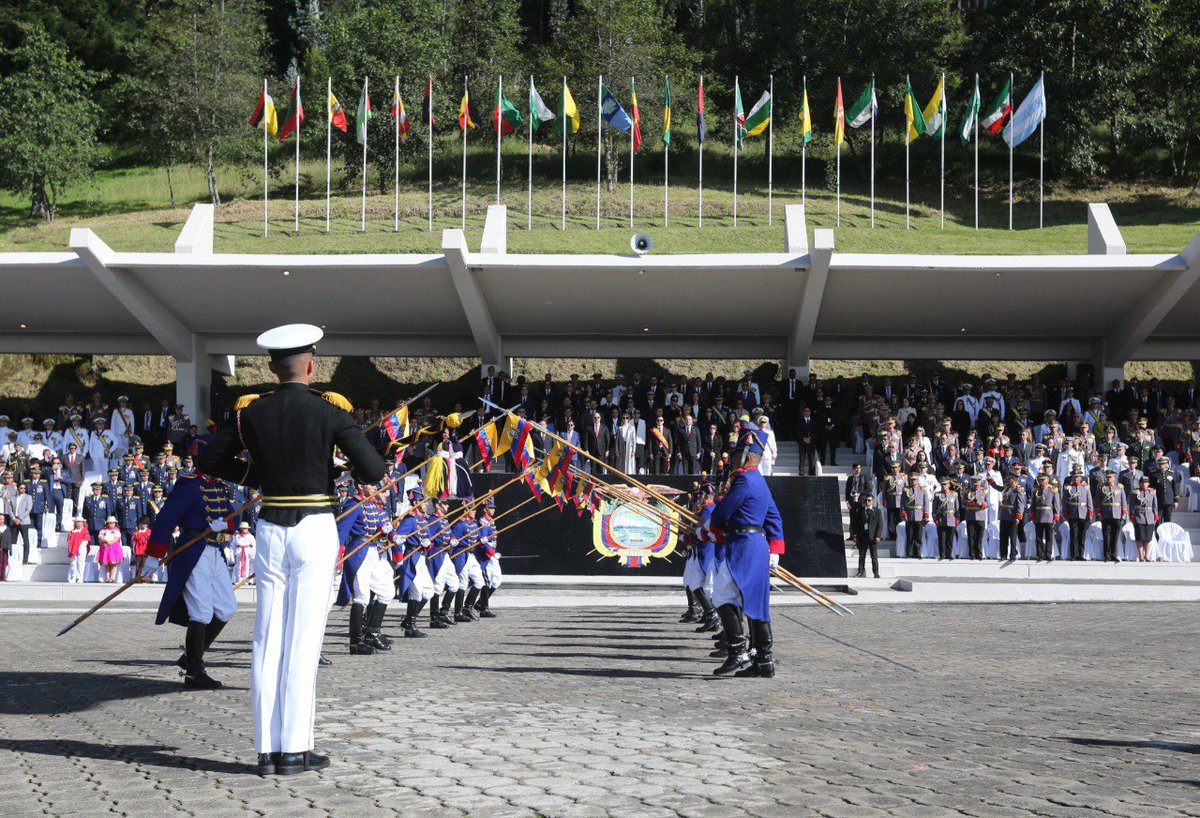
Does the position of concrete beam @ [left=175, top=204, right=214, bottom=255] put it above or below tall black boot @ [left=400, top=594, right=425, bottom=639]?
above

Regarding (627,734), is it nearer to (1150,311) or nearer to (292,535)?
(292,535)

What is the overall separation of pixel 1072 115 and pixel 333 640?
50131mm

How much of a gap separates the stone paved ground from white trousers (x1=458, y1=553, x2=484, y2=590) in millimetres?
3470

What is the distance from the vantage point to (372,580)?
12.3 meters

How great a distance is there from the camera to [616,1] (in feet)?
200

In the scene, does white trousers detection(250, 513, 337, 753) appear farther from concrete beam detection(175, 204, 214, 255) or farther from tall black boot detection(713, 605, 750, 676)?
concrete beam detection(175, 204, 214, 255)

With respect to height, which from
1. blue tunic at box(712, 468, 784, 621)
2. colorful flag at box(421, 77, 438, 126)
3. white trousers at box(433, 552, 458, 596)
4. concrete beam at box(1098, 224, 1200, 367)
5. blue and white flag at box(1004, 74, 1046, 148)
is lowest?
white trousers at box(433, 552, 458, 596)

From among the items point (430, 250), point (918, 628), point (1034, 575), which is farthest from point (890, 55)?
point (918, 628)

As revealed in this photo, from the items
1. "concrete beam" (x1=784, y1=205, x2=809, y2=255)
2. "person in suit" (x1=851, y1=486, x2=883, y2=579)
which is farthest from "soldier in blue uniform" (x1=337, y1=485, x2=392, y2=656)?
"concrete beam" (x1=784, y1=205, x2=809, y2=255)

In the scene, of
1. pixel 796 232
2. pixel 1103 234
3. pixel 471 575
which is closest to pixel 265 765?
pixel 471 575

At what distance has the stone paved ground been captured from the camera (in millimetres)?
5105

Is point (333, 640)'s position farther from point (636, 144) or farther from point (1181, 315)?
point (636, 144)

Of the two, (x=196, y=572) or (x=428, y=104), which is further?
(x=428, y=104)

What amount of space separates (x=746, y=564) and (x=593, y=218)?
43.4 m
